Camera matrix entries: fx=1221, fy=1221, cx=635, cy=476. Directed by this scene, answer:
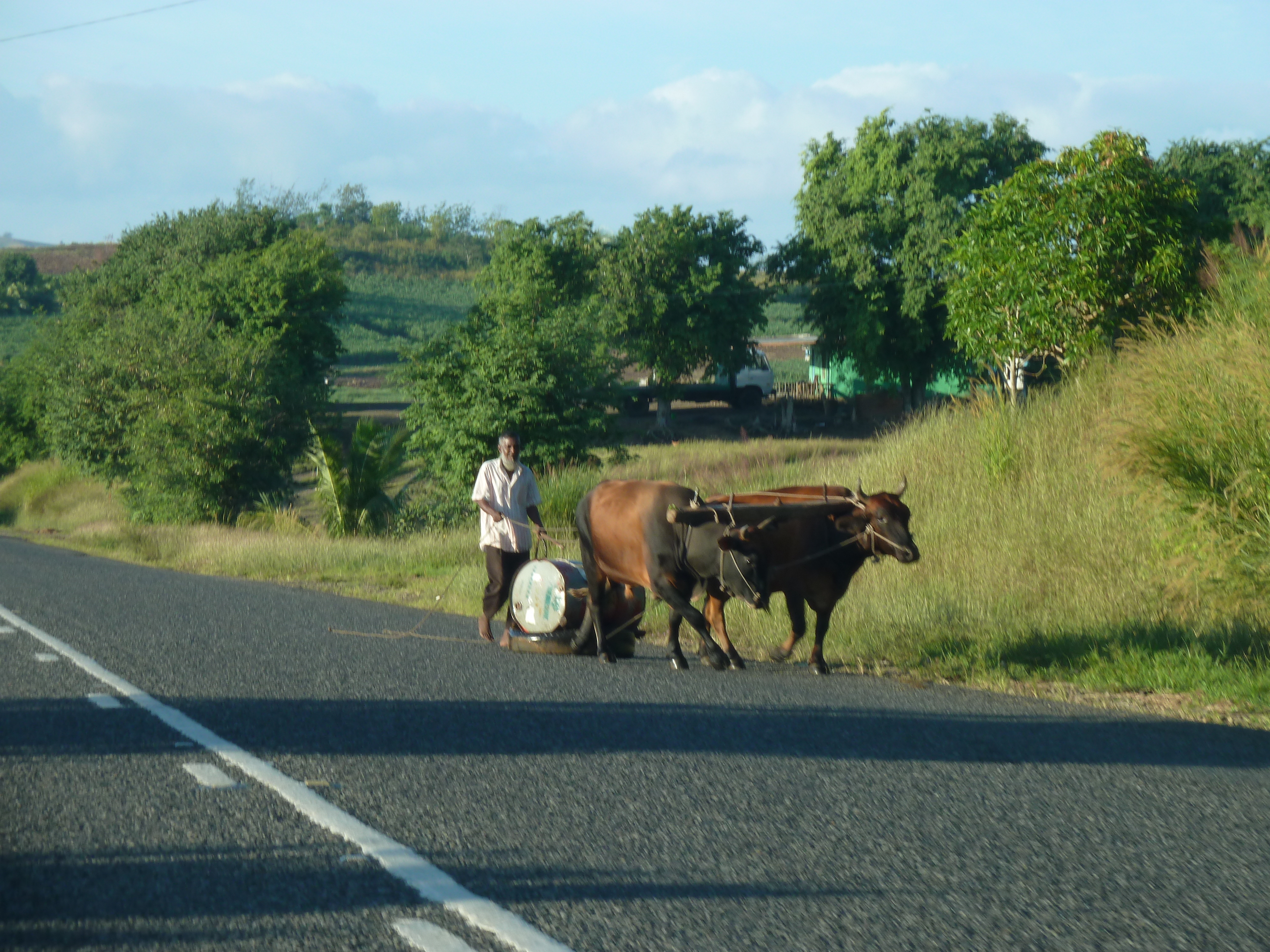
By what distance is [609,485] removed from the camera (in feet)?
33.1

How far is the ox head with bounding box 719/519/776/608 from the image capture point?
8.95 metres

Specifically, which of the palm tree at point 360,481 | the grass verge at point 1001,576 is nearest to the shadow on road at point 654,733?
the grass verge at point 1001,576

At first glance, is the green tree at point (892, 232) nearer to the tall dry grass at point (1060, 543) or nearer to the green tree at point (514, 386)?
the green tree at point (514, 386)

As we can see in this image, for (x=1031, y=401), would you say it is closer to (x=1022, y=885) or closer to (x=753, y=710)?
(x=753, y=710)

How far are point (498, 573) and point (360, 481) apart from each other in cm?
1709

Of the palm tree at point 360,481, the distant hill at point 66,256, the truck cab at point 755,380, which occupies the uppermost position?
the distant hill at point 66,256

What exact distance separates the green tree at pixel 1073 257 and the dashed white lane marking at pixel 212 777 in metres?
13.8

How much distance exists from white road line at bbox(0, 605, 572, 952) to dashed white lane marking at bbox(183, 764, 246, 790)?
9 centimetres

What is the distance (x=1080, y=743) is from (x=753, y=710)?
1.95m

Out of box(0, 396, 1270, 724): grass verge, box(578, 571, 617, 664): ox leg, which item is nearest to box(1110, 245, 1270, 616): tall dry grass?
box(0, 396, 1270, 724): grass verge

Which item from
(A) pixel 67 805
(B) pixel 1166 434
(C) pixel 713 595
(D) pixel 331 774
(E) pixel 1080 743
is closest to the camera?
(A) pixel 67 805

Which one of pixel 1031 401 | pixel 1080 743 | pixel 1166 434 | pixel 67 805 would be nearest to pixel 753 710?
pixel 1080 743

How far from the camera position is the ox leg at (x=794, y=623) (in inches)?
375

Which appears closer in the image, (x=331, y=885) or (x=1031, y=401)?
(x=331, y=885)
